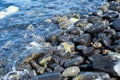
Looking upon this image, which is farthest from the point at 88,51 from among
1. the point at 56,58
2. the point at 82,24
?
the point at 82,24

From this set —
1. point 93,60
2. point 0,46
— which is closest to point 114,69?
point 93,60

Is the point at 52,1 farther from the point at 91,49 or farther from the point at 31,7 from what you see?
the point at 91,49

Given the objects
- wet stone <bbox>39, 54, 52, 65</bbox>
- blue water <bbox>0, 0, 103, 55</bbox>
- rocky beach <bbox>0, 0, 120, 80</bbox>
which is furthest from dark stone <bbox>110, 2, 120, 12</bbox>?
wet stone <bbox>39, 54, 52, 65</bbox>

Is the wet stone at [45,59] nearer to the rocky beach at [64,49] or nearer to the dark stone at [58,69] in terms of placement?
the rocky beach at [64,49]

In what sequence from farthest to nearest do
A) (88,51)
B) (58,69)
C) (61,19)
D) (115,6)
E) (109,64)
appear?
(115,6) < (61,19) < (88,51) < (58,69) < (109,64)

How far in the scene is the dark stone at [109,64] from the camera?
6886 mm

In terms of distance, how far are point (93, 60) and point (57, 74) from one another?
0.96 metres

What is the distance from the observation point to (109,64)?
23.3ft

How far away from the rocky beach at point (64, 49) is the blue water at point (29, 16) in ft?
0.09

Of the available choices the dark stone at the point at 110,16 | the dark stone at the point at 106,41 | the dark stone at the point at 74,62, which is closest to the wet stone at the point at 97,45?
the dark stone at the point at 106,41

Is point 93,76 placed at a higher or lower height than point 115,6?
lower

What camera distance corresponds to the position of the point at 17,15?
12.9 m

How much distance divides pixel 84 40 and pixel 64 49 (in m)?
0.59

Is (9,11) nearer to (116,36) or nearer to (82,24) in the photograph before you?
(82,24)
